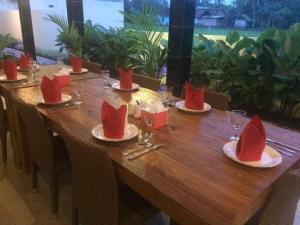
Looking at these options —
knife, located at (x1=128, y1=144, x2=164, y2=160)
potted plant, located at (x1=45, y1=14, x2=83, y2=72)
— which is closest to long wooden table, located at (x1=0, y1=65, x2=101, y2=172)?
knife, located at (x1=128, y1=144, x2=164, y2=160)

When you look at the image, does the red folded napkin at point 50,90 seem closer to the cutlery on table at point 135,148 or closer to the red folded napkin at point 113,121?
the red folded napkin at point 113,121

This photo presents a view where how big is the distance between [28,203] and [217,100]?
1631 millimetres

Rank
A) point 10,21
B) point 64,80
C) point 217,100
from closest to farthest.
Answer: point 217,100 → point 64,80 → point 10,21

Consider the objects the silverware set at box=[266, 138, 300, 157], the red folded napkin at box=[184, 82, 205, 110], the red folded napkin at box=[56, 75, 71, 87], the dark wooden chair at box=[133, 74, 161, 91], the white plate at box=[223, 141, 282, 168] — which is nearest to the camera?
the white plate at box=[223, 141, 282, 168]

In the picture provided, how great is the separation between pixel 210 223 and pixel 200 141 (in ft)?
1.90

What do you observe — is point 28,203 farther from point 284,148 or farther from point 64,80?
point 284,148

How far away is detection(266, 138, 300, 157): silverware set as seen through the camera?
4.16ft

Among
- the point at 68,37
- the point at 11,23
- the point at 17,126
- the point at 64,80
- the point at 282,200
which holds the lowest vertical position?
the point at 17,126

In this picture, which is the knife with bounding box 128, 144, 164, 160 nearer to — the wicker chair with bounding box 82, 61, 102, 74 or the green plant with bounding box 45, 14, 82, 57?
the wicker chair with bounding box 82, 61, 102, 74

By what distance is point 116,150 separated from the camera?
1261 millimetres

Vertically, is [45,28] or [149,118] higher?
[45,28]

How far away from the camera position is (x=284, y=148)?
4.29 ft

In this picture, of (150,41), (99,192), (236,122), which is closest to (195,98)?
(236,122)

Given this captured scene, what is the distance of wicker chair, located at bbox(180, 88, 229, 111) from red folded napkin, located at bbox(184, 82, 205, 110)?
0.85ft
